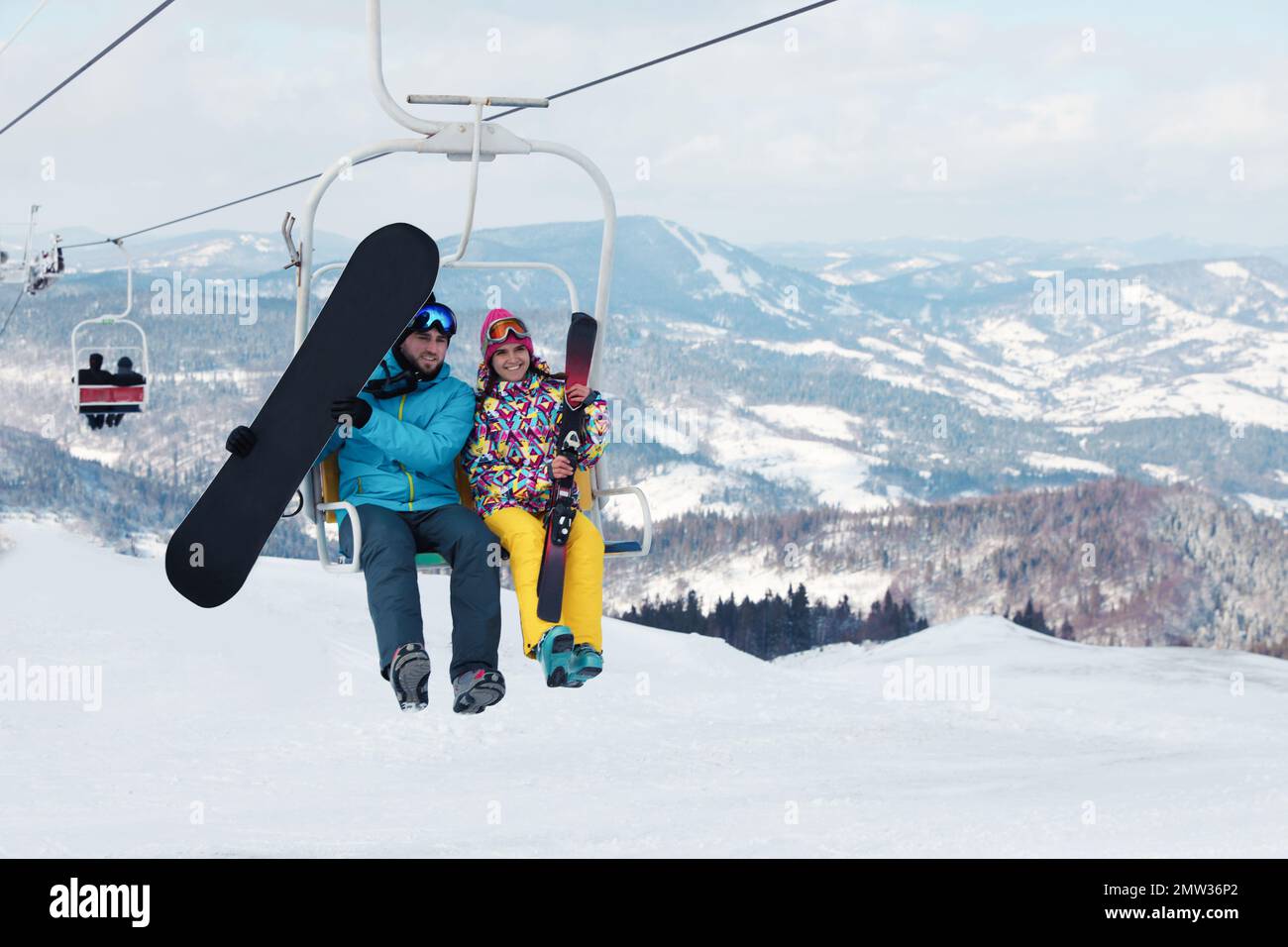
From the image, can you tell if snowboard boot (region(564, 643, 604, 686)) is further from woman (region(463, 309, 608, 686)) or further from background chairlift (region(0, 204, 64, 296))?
background chairlift (region(0, 204, 64, 296))

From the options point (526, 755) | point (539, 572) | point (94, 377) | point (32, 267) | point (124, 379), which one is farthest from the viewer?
point (526, 755)

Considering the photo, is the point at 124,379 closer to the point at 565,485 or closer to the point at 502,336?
the point at 502,336

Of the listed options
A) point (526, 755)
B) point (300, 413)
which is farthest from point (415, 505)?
point (526, 755)

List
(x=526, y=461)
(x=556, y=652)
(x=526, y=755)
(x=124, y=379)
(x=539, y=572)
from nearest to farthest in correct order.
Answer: (x=556, y=652) → (x=539, y=572) → (x=526, y=461) → (x=124, y=379) → (x=526, y=755)

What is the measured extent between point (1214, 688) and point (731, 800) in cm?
3750

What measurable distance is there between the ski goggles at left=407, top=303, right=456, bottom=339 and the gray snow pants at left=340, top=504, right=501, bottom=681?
0.71 meters

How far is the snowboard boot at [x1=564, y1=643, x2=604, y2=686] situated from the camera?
538cm

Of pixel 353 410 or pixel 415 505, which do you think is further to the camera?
pixel 415 505

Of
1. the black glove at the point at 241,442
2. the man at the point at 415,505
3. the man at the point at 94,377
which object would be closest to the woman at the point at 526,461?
the man at the point at 415,505

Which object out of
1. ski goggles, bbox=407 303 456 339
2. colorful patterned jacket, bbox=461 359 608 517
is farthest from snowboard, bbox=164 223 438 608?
colorful patterned jacket, bbox=461 359 608 517

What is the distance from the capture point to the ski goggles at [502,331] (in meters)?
A: 5.71

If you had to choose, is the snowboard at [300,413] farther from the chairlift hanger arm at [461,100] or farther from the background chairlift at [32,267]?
the background chairlift at [32,267]

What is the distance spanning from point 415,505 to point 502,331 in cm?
78

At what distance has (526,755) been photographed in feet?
123
